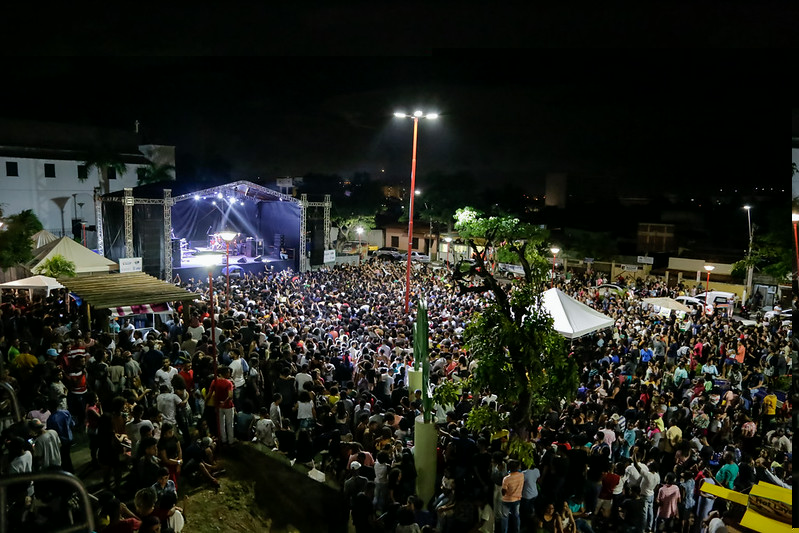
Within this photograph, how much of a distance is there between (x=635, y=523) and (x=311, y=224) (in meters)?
21.7

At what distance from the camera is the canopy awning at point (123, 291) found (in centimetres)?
990

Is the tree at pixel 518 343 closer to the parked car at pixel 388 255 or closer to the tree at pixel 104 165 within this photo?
the parked car at pixel 388 255

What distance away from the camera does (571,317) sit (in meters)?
9.33

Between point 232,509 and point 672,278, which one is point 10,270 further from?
point 672,278

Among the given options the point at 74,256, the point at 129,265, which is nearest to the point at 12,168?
the point at 74,256

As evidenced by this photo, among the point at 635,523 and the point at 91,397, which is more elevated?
the point at 91,397

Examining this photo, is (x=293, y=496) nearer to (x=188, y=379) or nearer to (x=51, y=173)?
(x=188, y=379)

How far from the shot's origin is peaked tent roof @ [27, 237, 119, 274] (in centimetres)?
1316

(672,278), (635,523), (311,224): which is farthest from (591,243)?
(635,523)

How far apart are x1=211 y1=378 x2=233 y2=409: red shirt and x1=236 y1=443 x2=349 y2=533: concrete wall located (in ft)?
2.28

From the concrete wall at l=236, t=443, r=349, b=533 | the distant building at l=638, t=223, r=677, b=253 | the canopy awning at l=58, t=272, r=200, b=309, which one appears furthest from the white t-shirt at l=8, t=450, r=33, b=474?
the distant building at l=638, t=223, r=677, b=253

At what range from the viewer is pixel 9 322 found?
10.3 meters

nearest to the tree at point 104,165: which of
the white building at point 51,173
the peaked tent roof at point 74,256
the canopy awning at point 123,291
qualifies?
the white building at point 51,173

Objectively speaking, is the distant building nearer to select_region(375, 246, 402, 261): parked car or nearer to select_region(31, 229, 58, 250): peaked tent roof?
select_region(375, 246, 402, 261): parked car
